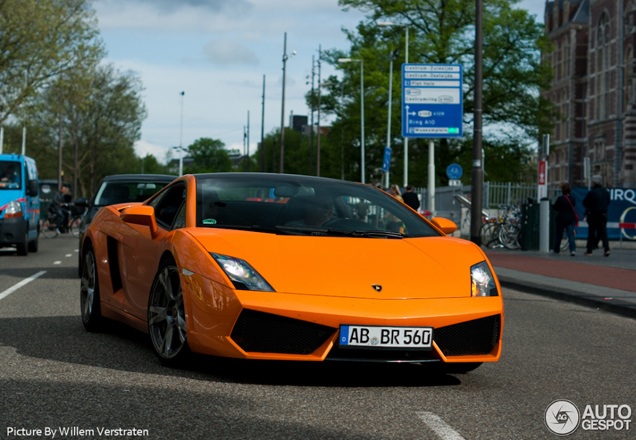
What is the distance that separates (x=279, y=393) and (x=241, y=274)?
27.8 inches

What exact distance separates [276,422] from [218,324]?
96 centimetres

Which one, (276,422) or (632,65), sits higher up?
(632,65)


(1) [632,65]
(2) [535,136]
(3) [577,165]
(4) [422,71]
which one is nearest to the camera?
(4) [422,71]

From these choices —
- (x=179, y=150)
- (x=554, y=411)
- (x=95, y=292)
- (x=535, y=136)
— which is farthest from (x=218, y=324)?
(x=179, y=150)

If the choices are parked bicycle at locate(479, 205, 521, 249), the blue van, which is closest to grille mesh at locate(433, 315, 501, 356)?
the blue van

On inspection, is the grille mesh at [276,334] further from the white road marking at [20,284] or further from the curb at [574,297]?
the curb at [574,297]

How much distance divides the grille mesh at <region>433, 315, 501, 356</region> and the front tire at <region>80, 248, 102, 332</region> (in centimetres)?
331

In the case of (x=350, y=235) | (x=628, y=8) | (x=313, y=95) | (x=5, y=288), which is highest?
(x=628, y=8)

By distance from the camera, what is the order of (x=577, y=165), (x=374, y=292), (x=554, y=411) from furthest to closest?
(x=577, y=165), (x=374, y=292), (x=554, y=411)

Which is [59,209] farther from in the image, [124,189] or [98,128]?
[98,128]

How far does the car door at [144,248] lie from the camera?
622 cm

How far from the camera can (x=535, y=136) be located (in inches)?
1887

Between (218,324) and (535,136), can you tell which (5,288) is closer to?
(218,324)

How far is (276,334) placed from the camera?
511cm
